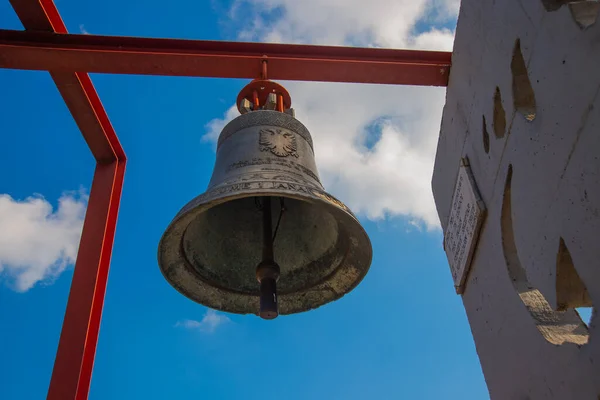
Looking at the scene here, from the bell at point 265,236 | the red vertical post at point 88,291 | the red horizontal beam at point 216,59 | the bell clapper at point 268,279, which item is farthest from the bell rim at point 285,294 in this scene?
the red horizontal beam at point 216,59

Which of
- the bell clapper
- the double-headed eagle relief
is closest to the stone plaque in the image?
the double-headed eagle relief

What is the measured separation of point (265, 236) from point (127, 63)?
5.40 ft

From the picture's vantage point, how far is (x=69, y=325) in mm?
3674

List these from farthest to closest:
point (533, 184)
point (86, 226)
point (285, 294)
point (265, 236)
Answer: point (86, 226), point (285, 294), point (265, 236), point (533, 184)

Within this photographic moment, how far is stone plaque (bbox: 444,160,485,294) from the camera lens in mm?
2955

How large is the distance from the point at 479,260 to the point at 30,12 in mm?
3102

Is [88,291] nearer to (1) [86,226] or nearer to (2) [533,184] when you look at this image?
(1) [86,226]

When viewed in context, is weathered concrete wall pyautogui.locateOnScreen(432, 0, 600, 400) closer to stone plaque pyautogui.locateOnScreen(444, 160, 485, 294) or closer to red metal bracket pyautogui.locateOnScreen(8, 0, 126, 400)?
stone plaque pyautogui.locateOnScreen(444, 160, 485, 294)

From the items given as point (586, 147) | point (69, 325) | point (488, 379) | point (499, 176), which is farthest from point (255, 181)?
point (69, 325)

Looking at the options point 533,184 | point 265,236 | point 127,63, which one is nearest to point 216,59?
point 127,63

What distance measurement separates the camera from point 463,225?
10.3 feet

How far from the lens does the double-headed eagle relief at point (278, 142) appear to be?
10.2 ft

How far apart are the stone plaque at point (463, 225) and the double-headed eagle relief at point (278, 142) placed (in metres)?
0.93

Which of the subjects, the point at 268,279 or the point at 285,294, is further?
the point at 285,294
